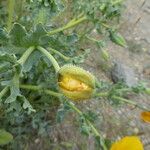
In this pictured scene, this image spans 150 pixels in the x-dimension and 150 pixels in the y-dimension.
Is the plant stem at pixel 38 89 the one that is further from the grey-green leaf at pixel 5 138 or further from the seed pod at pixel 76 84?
the seed pod at pixel 76 84

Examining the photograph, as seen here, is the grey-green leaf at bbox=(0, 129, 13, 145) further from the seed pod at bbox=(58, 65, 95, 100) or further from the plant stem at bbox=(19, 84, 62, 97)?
the seed pod at bbox=(58, 65, 95, 100)

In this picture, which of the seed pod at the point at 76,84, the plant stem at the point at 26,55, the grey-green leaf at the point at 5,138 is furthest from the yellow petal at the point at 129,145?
the grey-green leaf at the point at 5,138

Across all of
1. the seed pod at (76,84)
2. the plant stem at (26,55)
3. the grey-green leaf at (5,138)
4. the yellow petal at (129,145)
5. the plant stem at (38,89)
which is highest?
the seed pod at (76,84)

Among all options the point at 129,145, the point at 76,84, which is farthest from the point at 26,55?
the point at 129,145

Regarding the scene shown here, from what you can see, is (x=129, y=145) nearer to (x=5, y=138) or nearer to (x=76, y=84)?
(x=76, y=84)

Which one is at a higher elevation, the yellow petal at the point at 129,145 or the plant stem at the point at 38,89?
the yellow petal at the point at 129,145

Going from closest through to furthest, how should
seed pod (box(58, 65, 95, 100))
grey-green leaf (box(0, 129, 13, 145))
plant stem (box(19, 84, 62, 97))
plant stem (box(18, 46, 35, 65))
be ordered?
seed pod (box(58, 65, 95, 100)) → plant stem (box(18, 46, 35, 65)) → plant stem (box(19, 84, 62, 97)) → grey-green leaf (box(0, 129, 13, 145))

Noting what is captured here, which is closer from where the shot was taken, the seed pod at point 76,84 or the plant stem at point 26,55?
the seed pod at point 76,84

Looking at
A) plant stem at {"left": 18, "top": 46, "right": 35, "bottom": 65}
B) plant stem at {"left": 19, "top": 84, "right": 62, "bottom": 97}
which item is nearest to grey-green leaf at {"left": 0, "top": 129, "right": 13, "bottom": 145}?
plant stem at {"left": 19, "top": 84, "right": 62, "bottom": 97}
